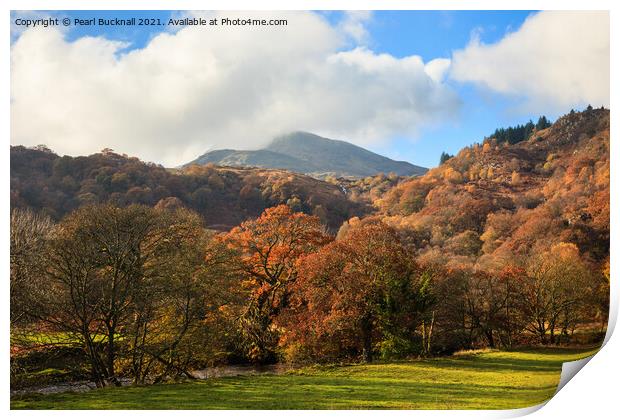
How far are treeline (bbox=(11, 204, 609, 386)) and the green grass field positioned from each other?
1.26m

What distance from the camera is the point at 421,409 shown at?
32.9 ft

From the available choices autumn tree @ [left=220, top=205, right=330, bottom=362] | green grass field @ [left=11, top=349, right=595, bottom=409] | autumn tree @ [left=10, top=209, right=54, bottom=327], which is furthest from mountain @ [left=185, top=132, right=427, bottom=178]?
autumn tree @ [left=10, top=209, right=54, bottom=327]

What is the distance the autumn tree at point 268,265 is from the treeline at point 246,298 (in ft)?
0.26

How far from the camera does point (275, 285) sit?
1939 centimetres

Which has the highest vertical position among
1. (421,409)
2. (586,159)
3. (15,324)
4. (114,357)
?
(586,159)

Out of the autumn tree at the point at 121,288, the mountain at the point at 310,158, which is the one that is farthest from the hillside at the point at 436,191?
the autumn tree at the point at 121,288

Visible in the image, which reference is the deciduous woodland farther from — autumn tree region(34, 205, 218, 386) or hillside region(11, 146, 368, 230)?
hillside region(11, 146, 368, 230)

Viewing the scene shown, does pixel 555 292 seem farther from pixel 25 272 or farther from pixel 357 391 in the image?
pixel 25 272

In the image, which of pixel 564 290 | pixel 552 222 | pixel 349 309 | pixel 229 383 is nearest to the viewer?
pixel 229 383

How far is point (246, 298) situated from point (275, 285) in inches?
49.7

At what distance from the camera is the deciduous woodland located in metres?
11.6
